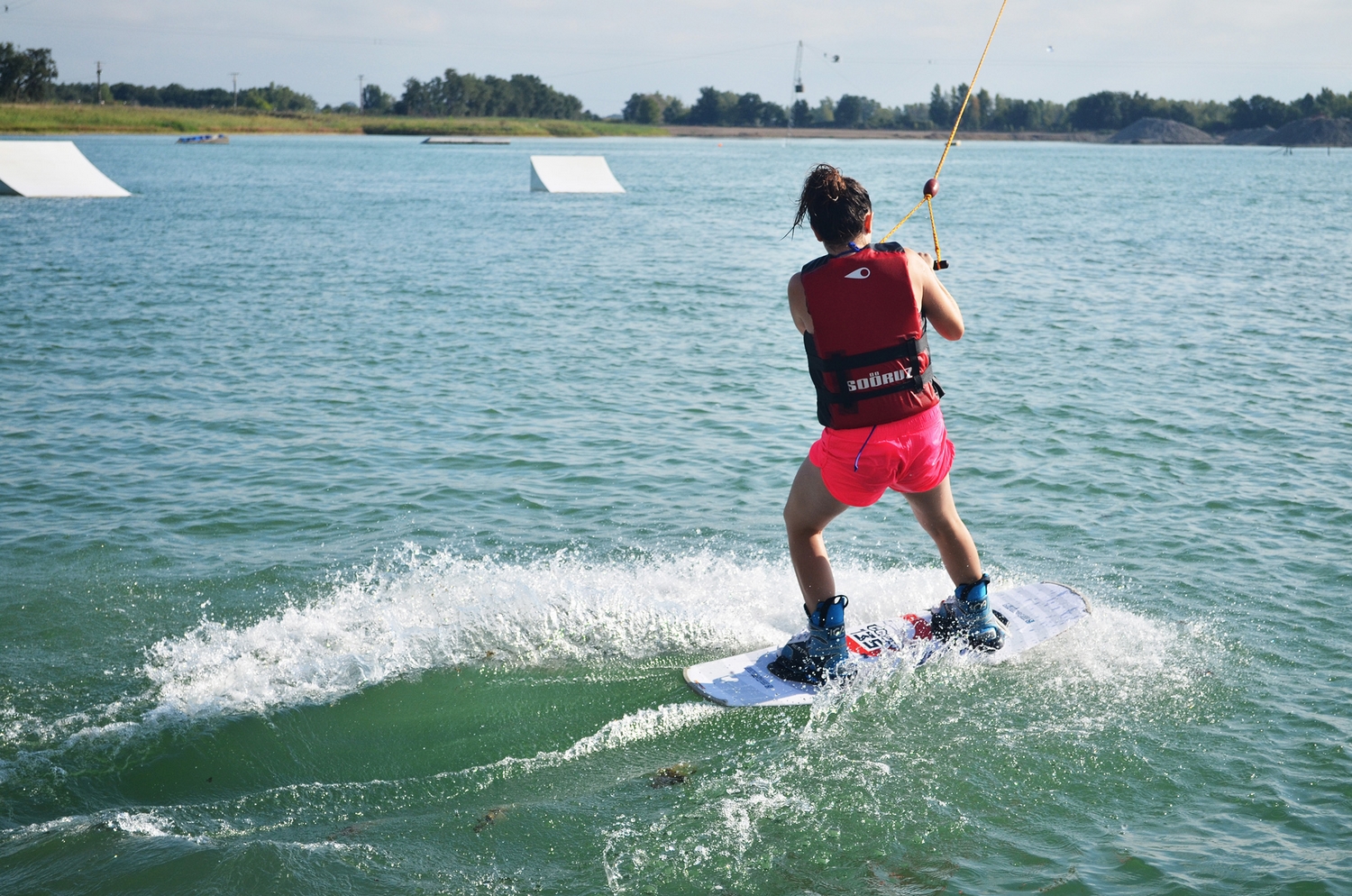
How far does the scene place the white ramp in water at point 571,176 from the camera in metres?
53.7

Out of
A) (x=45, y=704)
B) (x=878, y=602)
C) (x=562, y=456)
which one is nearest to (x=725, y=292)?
(x=562, y=456)

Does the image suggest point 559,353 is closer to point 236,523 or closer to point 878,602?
point 236,523

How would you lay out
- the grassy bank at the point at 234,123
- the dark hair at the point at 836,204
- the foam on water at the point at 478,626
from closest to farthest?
the dark hair at the point at 836,204 < the foam on water at the point at 478,626 < the grassy bank at the point at 234,123

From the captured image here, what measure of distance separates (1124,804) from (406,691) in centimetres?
352

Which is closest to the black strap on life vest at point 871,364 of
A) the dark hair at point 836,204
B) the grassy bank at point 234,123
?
the dark hair at point 836,204

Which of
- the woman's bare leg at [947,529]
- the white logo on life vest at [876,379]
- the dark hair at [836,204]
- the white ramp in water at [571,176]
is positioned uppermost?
the white ramp in water at [571,176]

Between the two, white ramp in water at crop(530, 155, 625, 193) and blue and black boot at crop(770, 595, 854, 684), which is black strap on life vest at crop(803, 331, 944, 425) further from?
white ramp in water at crop(530, 155, 625, 193)

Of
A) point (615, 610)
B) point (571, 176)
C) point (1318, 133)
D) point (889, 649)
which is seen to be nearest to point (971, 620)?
point (889, 649)

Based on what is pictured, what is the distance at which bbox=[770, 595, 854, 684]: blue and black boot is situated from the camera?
522cm

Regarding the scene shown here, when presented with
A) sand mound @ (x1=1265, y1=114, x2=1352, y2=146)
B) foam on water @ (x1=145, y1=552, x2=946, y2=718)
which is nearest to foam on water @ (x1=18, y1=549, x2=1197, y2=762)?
foam on water @ (x1=145, y1=552, x2=946, y2=718)

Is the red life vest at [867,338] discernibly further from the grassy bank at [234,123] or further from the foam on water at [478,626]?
the grassy bank at [234,123]

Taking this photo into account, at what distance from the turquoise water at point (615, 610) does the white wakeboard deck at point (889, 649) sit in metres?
0.11

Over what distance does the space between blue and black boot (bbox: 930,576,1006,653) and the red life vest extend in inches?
45.6

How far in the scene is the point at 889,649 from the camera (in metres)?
5.55
